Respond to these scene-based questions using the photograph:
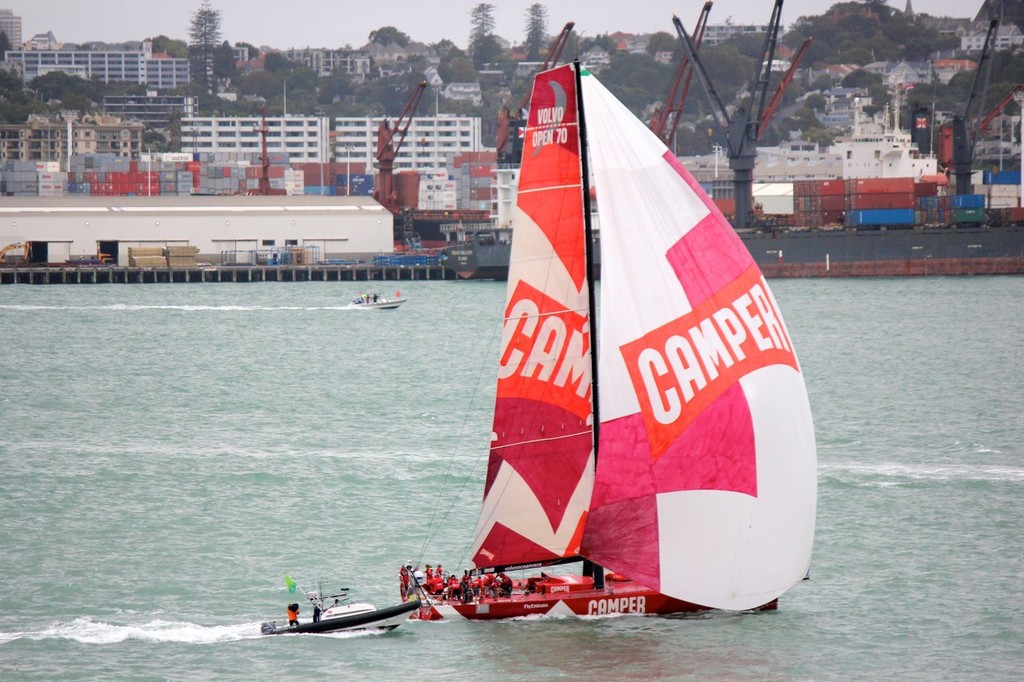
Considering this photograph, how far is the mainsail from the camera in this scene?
13.9 metres

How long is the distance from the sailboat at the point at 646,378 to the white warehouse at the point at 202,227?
77888 millimetres

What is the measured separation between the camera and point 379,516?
2114cm

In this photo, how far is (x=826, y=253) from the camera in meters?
77.2

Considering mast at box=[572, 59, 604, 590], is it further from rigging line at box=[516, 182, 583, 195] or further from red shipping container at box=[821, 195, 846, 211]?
red shipping container at box=[821, 195, 846, 211]

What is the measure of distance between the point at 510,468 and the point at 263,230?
7928cm

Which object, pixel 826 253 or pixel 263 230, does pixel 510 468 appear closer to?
pixel 826 253

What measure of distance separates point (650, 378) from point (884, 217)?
6416 cm

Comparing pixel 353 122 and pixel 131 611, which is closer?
pixel 131 611

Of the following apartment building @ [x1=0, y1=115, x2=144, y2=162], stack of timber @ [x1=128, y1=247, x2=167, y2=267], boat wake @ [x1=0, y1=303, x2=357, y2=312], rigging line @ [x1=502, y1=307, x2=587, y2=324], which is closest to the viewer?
rigging line @ [x1=502, y1=307, x2=587, y2=324]

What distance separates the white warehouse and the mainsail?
7791 centimetres

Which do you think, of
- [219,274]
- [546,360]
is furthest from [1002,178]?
[546,360]

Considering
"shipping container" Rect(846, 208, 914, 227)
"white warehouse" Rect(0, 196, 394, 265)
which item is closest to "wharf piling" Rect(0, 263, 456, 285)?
"white warehouse" Rect(0, 196, 394, 265)

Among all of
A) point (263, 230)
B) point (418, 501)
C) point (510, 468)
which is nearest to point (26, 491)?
point (418, 501)

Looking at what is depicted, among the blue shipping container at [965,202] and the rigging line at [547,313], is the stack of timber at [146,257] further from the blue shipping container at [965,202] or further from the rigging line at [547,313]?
the rigging line at [547,313]
